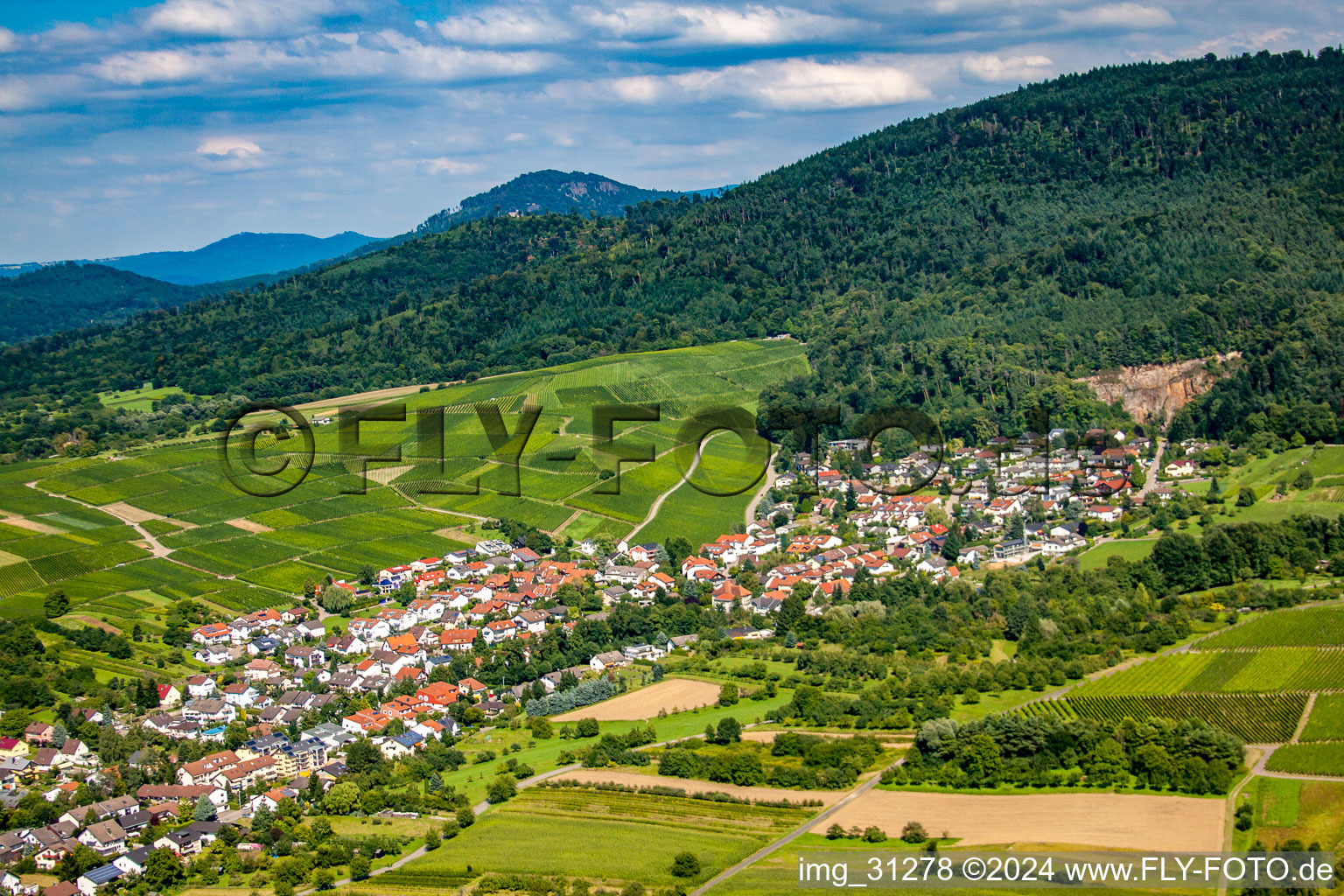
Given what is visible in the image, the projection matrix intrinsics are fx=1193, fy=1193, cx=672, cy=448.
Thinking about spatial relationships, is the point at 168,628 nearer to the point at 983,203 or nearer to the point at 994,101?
the point at 983,203

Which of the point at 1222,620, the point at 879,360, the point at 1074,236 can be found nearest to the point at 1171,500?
the point at 1222,620

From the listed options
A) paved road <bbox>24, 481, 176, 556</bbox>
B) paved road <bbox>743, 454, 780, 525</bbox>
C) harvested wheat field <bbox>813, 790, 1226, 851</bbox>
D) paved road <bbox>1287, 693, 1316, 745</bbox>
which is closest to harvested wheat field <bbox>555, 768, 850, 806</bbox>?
harvested wheat field <bbox>813, 790, 1226, 851</bbox>

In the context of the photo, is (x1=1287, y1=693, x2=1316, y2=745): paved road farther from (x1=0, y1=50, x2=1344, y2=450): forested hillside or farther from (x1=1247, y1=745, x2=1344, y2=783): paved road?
(x1=0, y1=50, x2=1344, y2=450): forested hillside

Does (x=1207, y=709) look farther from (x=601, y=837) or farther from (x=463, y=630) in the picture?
(x=463, y=630)

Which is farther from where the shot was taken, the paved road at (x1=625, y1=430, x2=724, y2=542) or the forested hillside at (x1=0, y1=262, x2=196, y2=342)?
the forested hillside at (x1=0, y1=262, x2=196, y2=342)

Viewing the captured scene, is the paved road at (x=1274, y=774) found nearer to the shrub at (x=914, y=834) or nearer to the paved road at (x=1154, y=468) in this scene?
the shrub at (x=914, y=834)
